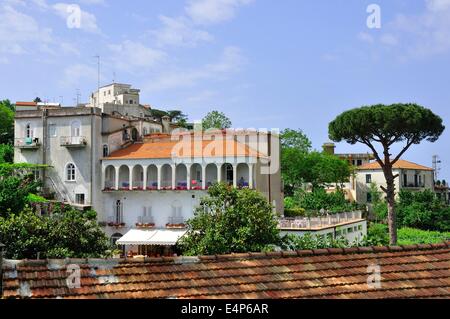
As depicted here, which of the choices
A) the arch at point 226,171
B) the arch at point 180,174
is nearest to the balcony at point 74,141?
the arch at point 180,174

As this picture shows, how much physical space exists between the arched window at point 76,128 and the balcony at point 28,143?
132 inches

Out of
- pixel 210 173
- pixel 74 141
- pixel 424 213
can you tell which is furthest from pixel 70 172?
pixel 424 213

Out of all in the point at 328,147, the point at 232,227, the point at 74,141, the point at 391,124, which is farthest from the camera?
the point at 328,147

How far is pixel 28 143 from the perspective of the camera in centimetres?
4459

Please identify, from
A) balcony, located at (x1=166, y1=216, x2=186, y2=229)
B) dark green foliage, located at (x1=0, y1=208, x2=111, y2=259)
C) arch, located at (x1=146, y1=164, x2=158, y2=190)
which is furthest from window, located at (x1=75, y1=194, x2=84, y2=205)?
dark green foliage, located at (x1=0, y1=208, x2=111, y2=259)

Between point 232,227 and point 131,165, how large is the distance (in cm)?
1787

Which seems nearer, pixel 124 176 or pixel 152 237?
pixel 152 237

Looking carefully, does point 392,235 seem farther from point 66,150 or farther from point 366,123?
point 66,150

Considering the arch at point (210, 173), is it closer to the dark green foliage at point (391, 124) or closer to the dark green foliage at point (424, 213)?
the dark green foliage at point (391, 124)

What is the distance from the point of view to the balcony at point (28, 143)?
1751 inches

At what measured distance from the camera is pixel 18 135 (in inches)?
1785

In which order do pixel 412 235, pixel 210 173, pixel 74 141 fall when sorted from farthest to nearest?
pixel 412 235 → pixel 74 141 → pixel 210 173

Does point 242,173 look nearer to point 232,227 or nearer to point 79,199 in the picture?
point 79,199

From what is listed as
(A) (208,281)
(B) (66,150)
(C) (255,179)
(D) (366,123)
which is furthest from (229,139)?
(A) (208,281)
